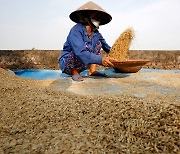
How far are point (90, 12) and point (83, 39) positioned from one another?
29cm

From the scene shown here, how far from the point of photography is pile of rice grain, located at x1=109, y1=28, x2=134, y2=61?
3.45 m

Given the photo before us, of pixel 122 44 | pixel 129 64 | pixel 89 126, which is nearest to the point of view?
pixel 89 126

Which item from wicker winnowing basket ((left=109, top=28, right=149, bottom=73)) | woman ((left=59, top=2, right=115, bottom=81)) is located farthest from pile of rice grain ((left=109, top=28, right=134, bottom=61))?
woman ((left=59, top=2, right=115, bottom=81))

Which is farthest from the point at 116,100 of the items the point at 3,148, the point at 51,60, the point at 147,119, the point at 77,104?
the point at 51,60

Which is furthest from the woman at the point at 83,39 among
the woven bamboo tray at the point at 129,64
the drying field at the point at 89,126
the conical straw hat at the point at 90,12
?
the drying field at the point at 89,126

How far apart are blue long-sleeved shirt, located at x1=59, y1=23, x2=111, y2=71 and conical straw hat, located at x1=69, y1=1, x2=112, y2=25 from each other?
15 centimetres

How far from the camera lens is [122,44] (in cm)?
355

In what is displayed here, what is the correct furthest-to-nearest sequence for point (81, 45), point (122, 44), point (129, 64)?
1. point (122, 44)
2. point (129, 64)
3. point (81, 45)

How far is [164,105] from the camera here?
157 centimetres

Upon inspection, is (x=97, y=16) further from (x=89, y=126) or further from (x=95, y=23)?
(x=89, y=126)

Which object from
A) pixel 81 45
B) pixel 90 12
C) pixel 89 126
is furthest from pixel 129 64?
pixel 89 126

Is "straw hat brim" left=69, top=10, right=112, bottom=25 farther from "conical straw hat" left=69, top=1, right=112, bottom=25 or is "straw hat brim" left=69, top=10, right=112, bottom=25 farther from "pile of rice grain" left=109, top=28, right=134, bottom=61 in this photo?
"pile of rice grain" left=109, top=28, right=134, bottom=61

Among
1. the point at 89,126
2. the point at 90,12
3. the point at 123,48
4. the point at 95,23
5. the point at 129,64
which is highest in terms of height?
the point at 90,12

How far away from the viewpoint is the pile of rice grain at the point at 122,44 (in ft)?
11.3
